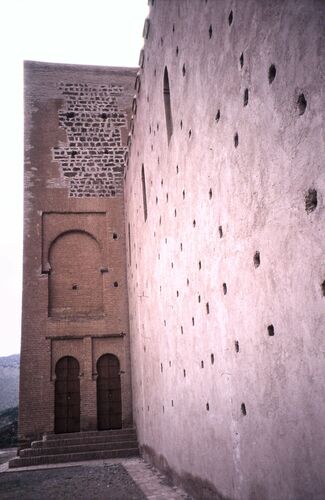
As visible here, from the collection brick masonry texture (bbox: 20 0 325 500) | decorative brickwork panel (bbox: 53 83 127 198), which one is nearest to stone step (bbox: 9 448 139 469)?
brick masonry texture (bbox: 20 0 325 500)

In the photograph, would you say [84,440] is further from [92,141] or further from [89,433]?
[92,141]

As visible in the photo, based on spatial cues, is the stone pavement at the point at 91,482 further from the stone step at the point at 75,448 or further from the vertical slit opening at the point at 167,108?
the vertical slit opening at the point at 167,108

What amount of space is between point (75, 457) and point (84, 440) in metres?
0.76

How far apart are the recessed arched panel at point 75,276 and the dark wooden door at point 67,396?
1.67 m

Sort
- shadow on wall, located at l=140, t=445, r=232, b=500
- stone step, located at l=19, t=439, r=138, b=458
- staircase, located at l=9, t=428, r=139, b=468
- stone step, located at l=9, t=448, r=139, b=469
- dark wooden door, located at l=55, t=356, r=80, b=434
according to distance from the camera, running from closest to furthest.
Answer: shadow on wall, located at l=140, t=445, r=232, b=500 < stone step, located at l=9, t=448, r=139, b=469 < staircase, located at l=9, t=428, r=139, b=468 < stone step, located at l=19, t=439, r=138, b=458 < dark wooden door, located at l=55, t=356, r=80, b=434

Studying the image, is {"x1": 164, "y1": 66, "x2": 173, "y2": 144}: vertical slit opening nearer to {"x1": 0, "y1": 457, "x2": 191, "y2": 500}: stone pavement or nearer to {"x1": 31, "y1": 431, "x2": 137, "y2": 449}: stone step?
{"x1": 0, "y1": 457, "x2": 191, "y2": 500}: stone pavement

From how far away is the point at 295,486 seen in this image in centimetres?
329

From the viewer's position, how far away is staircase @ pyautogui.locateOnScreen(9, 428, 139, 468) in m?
12.7

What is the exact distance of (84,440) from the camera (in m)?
13.5

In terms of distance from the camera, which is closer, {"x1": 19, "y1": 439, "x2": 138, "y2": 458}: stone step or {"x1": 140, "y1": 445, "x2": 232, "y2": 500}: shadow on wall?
{"x1": 140, "y1": 445, "x2": 232, "y2": 500}: shadow on wall

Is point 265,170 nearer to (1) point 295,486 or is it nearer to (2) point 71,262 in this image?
(1) point 295,486

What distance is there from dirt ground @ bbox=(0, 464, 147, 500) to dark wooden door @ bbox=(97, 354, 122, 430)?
336 cm

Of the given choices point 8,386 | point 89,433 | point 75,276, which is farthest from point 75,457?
point 8,386

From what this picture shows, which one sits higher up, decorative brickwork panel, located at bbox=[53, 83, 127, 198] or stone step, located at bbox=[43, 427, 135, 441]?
decorative brickwork panel, located at bbox=[53, 83, 127, 198]
